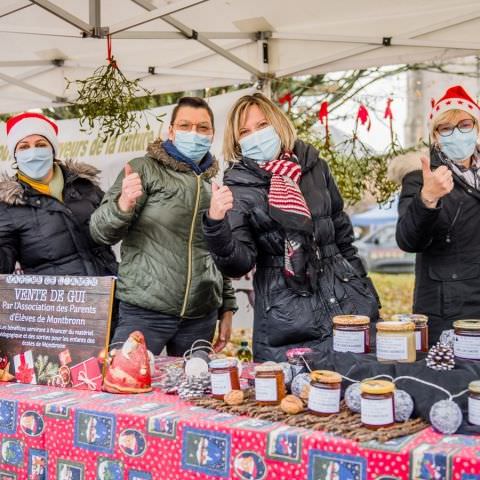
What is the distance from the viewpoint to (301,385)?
176cm

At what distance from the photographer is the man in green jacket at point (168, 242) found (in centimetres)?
250

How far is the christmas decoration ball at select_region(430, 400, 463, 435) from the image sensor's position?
1.47 meters

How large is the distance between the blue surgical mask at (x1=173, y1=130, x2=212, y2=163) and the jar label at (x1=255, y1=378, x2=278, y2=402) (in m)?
1.14

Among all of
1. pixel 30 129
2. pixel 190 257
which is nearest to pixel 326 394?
pixel 190 257

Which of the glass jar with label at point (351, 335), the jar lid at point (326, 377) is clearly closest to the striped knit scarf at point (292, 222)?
the glass jar with label at point (351, 335)

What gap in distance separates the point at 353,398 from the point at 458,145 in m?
1.21

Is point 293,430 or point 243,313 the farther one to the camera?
point 243,313

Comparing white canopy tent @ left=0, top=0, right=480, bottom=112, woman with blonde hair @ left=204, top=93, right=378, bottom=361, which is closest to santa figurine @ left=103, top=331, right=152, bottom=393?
woman with blonde hair @ left=204, top=93, right=378, bottom=361

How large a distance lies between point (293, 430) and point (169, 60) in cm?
333

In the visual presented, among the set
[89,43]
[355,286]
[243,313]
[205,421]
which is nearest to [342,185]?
[243,313]

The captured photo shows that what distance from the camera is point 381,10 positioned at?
352 centimetres

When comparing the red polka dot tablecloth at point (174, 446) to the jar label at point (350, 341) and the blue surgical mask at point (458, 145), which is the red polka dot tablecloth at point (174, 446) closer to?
the jar label at point (350, 341)

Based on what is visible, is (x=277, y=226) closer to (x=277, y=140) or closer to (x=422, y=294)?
(x=277, y=140)

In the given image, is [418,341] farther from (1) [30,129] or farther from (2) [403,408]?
(1) [30,129]
